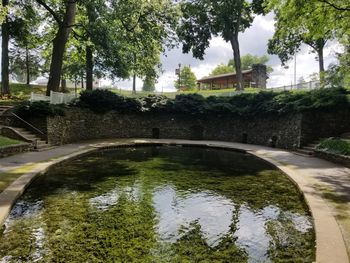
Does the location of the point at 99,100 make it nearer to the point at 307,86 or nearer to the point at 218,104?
the point at 218,104

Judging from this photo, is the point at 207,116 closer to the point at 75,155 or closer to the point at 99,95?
the point at 99,95

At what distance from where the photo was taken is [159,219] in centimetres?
766

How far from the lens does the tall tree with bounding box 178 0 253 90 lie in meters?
37.4

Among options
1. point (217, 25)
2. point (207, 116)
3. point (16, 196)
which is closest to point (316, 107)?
point (207, 116)

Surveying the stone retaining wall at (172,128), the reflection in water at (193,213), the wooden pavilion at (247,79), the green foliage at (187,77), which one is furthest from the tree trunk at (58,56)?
the green foliage at (187,77)

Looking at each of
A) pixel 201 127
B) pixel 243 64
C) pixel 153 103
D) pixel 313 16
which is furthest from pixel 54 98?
pixel 243 64

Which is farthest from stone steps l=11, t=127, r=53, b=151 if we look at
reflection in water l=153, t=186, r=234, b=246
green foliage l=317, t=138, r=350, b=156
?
green foliage l=317, t=138, r=350, b=156

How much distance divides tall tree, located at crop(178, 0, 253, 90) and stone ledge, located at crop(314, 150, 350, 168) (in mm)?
22287

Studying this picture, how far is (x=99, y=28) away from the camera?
23.6 metres

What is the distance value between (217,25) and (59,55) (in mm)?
20598

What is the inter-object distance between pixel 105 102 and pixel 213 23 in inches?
771

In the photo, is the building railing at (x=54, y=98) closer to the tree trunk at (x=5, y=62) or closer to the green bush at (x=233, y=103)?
the green bush at (x=233, y=103)

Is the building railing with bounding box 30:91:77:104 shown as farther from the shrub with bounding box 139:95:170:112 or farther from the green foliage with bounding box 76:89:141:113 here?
the shrub with bounding box 139:95:170:112

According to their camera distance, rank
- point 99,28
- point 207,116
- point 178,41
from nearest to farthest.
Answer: point 99,28
point 207,116
point 178,41
